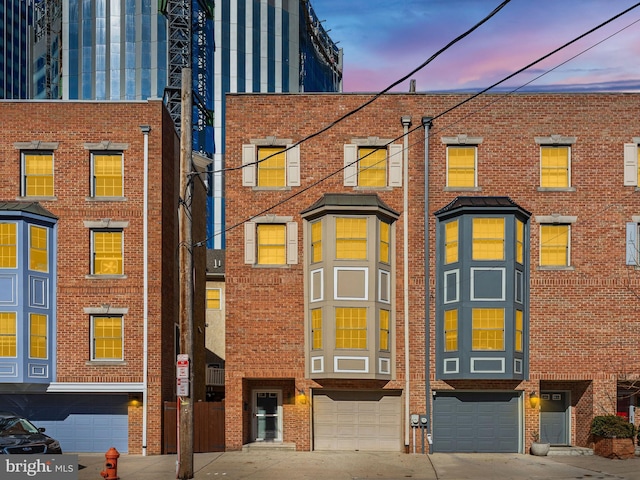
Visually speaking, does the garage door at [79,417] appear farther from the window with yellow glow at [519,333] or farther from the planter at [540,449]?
the planter at [540,449]

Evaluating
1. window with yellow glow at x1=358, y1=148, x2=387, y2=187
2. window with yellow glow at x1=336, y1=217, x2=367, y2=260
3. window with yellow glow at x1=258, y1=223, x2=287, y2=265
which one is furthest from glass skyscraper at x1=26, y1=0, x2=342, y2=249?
window with yellow glow at x1=336, y1=217, x2=367, y2=260

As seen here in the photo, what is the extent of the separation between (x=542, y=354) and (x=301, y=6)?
310 feet

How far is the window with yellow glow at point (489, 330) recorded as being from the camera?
1053 inches

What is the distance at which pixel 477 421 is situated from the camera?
2777 cm

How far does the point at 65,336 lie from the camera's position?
27.9 m

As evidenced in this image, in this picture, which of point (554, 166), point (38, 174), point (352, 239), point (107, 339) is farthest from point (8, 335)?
point (554, 166)

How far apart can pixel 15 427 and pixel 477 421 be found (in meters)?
15.0

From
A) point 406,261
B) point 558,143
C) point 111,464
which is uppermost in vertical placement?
point 558,143

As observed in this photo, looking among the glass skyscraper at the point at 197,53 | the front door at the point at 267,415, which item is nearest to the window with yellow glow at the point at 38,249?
the front door at the point at 267,415

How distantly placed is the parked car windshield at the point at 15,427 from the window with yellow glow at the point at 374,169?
13.4 meters

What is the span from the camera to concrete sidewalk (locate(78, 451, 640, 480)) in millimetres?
22511

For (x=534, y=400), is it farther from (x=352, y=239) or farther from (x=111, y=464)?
(x=111, y=464)

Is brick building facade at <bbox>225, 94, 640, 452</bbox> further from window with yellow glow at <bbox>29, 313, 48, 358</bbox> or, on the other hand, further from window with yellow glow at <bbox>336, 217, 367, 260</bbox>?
window with yellow glow at <bbox>29, 313, 48, 358</bbox>

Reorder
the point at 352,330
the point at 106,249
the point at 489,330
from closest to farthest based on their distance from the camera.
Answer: the point at 489,330 → the point at 352,330 → the point at 106,249
